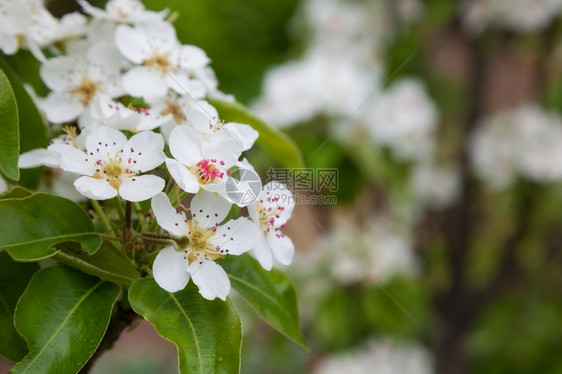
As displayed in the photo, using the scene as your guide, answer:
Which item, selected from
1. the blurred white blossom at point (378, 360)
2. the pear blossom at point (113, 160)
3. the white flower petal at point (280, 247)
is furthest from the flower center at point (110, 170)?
the blurred white blossom at point (378, 360)

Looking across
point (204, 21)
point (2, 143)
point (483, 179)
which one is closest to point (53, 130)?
point (2, 143)

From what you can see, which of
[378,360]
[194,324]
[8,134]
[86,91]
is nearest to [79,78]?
[86,91]

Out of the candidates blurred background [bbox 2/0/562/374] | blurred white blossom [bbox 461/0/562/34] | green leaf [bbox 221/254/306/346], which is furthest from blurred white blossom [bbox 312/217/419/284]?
green leaf [bbox 221/254/306/346]

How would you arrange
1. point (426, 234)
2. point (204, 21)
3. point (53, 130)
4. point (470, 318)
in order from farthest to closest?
point (204, 21) → point (426, 234) → point (470, 318) → point (53, 130)

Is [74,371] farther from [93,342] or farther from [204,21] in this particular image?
[204,21]

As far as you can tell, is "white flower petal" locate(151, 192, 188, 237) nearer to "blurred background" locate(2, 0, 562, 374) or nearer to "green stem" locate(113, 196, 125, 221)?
"green stem" locate(113, 196, 125, 221)

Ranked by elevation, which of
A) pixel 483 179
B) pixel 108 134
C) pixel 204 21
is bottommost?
pixel 108 134

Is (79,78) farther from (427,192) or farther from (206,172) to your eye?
(427,192)

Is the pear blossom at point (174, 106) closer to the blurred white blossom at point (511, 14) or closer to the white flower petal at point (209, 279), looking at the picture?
the white flower petal at point (209, 279)
